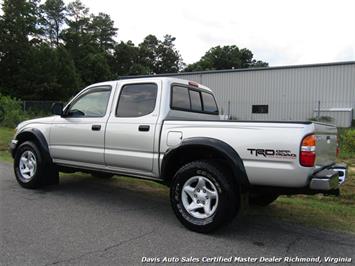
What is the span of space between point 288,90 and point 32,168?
24.8m

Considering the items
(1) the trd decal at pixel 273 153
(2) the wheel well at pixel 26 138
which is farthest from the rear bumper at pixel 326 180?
(2) the wheel well at pixel 26 138

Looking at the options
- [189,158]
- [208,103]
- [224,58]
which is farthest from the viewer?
[224,58]

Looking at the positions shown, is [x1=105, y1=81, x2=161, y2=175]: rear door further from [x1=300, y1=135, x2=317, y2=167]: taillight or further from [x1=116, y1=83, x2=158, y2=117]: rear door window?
[x1=300, y1=135, x2=317, y2=167]: taillight

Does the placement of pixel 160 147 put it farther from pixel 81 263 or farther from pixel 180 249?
pixel 81 263

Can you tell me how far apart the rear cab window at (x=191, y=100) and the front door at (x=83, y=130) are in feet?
3.60

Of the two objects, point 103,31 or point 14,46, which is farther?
point 103,31

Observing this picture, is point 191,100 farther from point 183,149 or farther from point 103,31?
point 103,31

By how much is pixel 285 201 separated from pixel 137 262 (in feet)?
11.5

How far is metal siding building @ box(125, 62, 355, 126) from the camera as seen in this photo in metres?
26.9

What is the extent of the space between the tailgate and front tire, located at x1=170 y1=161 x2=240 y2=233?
105 cm

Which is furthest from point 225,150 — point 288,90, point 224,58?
point 224,58

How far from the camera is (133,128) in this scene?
18.1 ft

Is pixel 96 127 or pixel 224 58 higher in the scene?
pixel 224 58

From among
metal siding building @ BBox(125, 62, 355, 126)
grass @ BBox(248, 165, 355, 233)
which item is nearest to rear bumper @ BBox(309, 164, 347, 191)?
grass @ BBox(248, 165, 355, 233)
